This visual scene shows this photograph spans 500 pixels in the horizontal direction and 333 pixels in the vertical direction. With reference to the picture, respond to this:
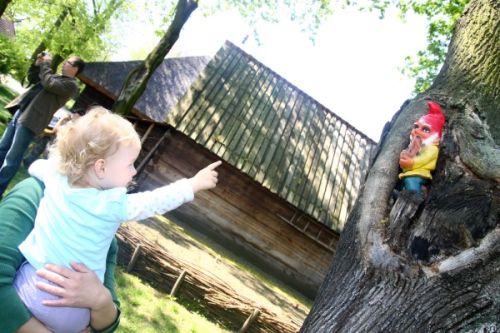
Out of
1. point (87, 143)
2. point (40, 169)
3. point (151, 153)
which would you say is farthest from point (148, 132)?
point (87, 143)

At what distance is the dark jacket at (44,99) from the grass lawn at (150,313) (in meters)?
2.57

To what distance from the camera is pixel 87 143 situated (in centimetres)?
209

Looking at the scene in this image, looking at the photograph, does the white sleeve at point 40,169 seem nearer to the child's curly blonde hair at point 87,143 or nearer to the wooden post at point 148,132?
the child's curly blonde hair at point 87,143

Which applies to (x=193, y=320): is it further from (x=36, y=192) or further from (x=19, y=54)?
(x=19, y=54)

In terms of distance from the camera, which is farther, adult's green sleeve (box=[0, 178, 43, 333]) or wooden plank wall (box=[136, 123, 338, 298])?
wooden plank wall (box=[136, 123, 338, 298])

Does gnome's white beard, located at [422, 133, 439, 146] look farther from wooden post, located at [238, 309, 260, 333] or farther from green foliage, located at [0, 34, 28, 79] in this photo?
green foliage, located at [0, 34, 28, 79]

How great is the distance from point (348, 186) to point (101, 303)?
443 inches

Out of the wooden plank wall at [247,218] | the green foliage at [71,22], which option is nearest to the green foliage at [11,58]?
the green foliage at [71,22]

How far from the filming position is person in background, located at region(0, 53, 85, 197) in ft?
17.9

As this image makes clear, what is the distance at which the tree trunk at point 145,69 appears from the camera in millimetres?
9445

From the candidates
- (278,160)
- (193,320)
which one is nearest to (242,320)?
(193,320)

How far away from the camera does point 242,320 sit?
6.64 m

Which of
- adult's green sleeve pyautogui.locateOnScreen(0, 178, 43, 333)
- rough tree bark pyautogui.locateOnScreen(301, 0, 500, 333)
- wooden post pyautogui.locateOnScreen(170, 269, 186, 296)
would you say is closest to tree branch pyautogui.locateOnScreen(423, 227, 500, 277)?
rough tree bark pyautogui.locateOnScreen(301, 0, 500, 333)

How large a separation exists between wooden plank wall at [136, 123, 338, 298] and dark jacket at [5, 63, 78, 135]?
5.15 metres
